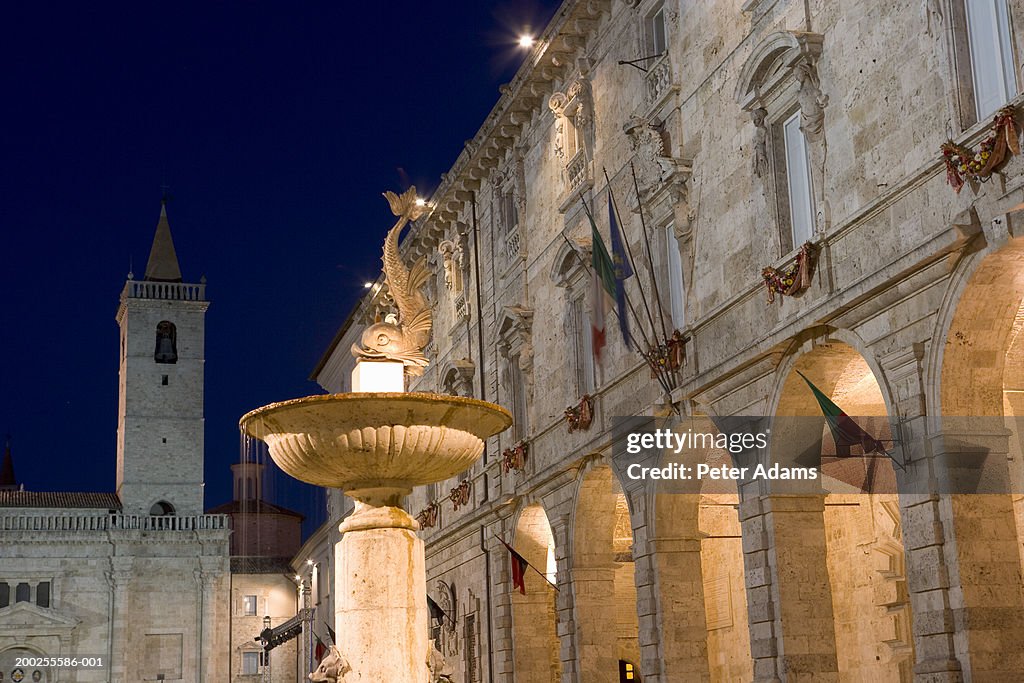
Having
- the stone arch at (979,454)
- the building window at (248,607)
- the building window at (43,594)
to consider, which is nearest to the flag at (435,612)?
the stone arch at (979,454)

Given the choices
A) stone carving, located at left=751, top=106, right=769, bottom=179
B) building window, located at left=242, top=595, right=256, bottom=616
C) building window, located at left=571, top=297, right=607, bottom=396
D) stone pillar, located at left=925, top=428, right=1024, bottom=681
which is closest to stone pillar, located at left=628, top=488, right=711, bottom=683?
building window, located at left=571, top=297, right=607, bottom=396

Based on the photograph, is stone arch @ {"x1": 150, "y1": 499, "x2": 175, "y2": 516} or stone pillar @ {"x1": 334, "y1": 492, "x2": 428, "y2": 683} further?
stone arch @ {"x1": 150, "y1": 499, "x2": 175, "y2": 516}

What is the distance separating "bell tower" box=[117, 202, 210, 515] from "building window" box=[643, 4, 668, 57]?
44.3 meters

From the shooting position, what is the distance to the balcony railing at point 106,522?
56812 mm

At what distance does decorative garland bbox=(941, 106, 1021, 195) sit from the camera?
11602mm

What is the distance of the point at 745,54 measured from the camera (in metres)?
17.1

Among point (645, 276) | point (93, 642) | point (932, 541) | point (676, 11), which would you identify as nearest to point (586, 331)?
point (645, 276)

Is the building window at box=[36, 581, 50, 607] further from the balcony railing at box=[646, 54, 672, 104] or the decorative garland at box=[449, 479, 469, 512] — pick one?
the balcony railing at box=[646, 54, 672, 104]

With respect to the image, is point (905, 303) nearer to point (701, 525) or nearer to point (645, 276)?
point (645, 276)

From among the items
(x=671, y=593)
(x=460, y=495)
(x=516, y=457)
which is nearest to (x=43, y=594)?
(x=460, y=495)

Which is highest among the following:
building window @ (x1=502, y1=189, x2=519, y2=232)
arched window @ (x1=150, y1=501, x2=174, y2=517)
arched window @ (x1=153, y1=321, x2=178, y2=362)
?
arched window @ (x1=153, y1=321, x2=178, y2=362)

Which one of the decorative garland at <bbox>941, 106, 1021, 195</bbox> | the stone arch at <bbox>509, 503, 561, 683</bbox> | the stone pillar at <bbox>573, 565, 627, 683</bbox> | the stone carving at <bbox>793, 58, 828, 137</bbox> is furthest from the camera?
the stone arch at <bbox>509, 503, 561, 683</bbox>

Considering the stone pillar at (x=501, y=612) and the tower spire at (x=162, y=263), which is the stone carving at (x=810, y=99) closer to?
the stone pillar at (x=501, y=612)

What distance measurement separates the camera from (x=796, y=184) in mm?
16125
